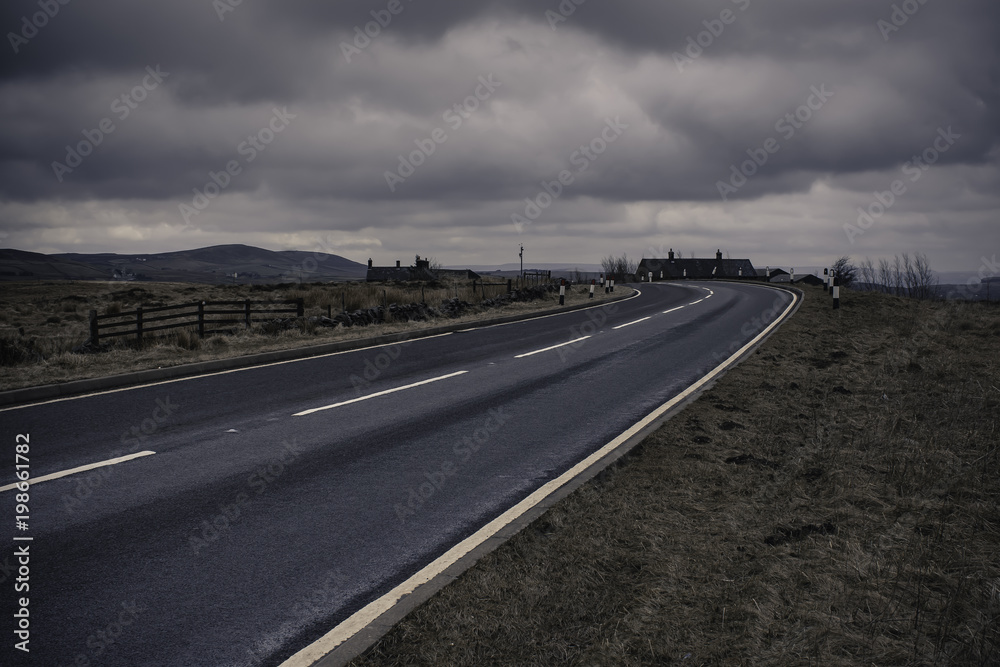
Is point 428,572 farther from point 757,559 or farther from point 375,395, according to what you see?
point 375,395

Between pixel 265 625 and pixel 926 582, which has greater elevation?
pixel 926 582

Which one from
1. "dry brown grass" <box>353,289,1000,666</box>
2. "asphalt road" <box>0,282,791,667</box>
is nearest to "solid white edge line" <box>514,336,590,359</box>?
"asphalt road" <box>0,282,791,667</box>

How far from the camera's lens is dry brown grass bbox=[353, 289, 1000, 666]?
10.3 feet

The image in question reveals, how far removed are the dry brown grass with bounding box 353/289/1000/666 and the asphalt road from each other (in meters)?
0.78

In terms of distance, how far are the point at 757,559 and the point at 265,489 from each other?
13.5 ft

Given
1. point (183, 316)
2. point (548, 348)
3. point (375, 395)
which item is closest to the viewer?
point (375, 395)

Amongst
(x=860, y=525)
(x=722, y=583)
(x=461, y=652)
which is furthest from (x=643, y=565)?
(x=860, y=525)

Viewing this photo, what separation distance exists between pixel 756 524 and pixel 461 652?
2613 mm

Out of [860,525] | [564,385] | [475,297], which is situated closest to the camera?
[860,525]

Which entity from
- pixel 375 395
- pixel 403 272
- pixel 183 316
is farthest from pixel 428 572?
pixel 403 272

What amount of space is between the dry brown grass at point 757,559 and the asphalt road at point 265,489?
78cm

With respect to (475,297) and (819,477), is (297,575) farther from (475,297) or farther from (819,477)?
(475,297)

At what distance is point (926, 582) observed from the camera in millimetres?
3699

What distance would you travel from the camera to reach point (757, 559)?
407cm
